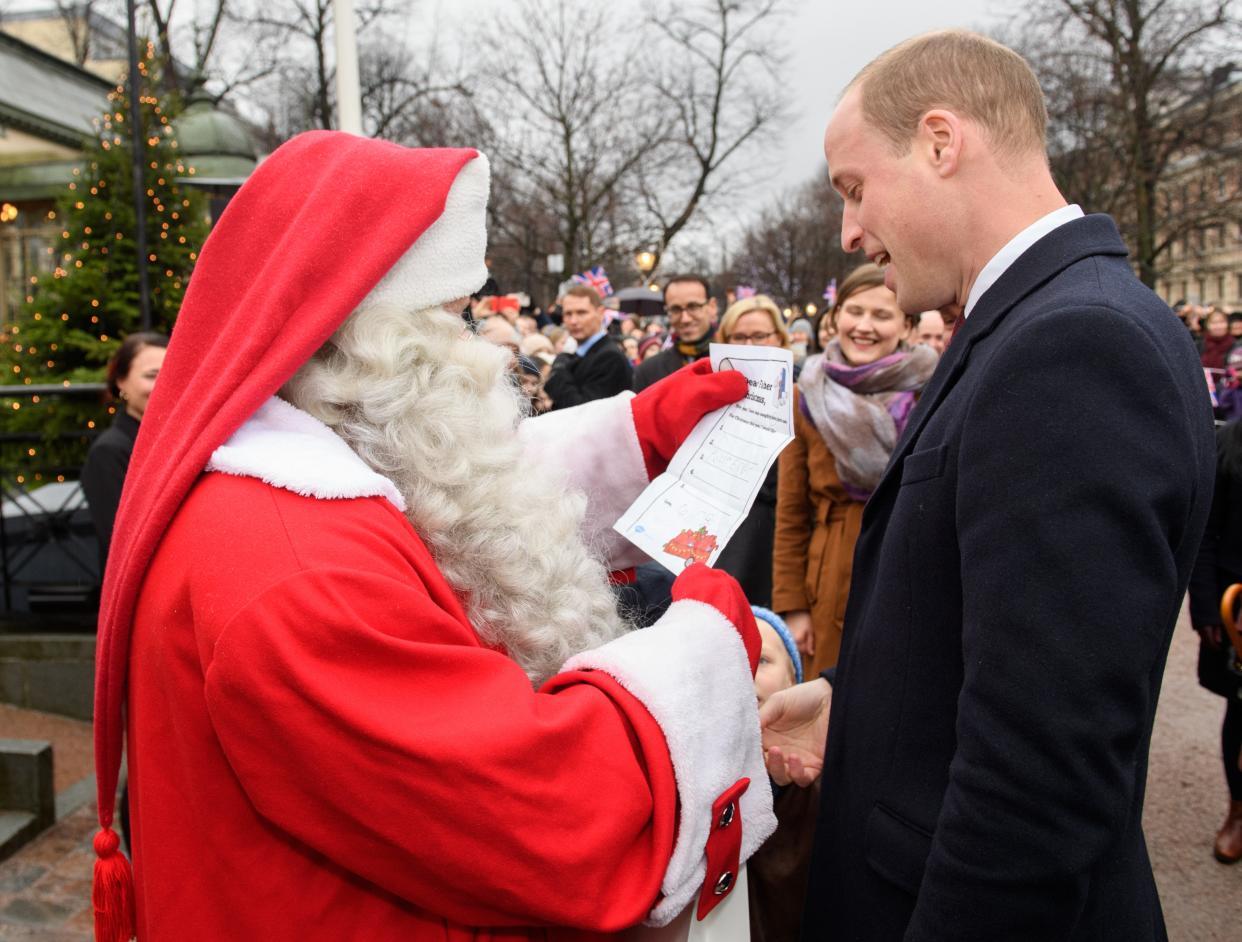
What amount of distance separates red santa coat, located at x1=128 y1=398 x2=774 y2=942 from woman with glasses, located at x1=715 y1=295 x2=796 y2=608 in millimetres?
3122

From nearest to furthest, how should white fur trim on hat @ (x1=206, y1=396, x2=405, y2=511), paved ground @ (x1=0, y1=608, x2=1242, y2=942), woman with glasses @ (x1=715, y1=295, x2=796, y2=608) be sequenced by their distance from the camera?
white fur trim on hat @ (x1=206, y1=396, x2=405, y2=511), paved ground @ (x1=0, y1=608, x2=1242, y2=942), woman with glasses @ (x1=715, y1=295, x2=796, y2=608)

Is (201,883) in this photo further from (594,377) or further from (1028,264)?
(594,377)

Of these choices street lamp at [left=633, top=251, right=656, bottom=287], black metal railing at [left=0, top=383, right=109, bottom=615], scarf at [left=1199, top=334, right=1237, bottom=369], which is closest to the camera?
black metal railing at [left=0, top=383, right=109, bottom=615]

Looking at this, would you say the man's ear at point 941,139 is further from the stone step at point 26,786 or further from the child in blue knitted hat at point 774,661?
the stone step at point 26,786

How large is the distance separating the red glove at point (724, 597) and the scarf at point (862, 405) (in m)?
2.27

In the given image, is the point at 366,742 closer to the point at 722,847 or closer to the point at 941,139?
the point at 722,847

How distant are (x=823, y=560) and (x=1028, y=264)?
270 cm

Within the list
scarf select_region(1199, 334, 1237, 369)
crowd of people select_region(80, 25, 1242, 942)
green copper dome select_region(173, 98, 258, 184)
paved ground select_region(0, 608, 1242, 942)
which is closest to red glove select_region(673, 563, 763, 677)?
crowd of people select_region(80, 25, 1242, 942)

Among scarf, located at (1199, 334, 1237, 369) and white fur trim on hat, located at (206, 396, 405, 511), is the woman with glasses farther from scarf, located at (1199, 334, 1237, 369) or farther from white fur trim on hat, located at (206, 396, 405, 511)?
scarf, located at (1199, 334, 1237, 369)

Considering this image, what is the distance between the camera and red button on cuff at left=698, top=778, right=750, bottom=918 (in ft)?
4.42

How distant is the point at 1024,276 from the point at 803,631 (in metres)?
2.92

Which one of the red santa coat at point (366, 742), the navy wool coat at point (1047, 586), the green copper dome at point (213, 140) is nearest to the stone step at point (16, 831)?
the red santa coat at point (366, 742)

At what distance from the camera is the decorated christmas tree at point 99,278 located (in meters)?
6.28

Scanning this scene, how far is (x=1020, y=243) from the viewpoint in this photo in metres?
1.45
